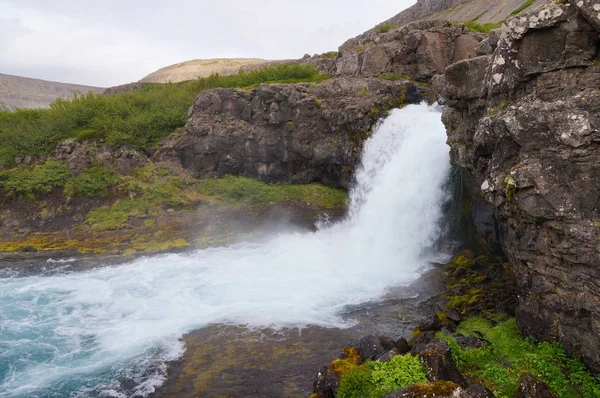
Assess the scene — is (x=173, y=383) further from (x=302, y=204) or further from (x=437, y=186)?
(x=302, y=204)

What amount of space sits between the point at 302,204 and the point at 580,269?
1977 centimetres

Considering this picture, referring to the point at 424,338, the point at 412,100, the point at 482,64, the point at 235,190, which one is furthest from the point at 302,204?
the point at 424,338

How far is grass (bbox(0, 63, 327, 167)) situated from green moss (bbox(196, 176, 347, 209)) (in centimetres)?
688

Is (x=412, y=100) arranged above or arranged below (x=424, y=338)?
above

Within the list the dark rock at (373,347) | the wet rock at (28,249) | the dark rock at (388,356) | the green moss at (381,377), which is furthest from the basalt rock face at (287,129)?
the green moss at (381,377)

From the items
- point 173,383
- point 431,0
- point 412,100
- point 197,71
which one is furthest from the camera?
point 197,71

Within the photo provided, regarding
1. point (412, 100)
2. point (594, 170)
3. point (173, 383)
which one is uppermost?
point (412, 100)

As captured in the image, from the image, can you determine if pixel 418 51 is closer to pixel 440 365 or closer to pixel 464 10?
→ pixel 440 365

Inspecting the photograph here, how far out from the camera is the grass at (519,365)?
358 inches

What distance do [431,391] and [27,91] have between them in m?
136

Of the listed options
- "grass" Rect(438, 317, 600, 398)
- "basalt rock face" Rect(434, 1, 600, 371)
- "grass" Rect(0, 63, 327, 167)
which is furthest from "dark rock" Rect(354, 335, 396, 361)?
"grass" Rect(0, 63, 327, 167)

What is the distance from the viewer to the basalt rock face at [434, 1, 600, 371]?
9.43 m

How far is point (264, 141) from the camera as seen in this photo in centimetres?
3044

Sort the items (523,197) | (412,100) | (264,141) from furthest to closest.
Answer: (264,141), (412,100), (523,197)
